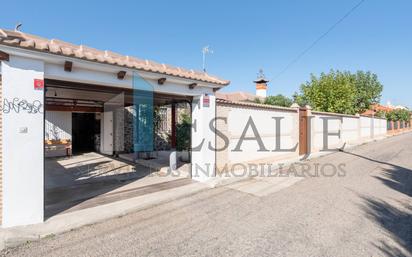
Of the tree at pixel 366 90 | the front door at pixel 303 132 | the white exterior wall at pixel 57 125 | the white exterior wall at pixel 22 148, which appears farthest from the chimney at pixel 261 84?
the white exterior wall at pixel 22 148

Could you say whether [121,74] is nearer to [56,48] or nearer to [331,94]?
[56,48]

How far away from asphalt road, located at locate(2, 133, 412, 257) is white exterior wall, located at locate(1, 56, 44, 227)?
0.75 m

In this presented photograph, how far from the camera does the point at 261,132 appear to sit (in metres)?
10.4

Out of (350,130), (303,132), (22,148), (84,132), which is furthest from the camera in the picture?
(350,130)

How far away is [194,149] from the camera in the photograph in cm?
736

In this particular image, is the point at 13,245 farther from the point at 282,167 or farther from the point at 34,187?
the point at 282,167

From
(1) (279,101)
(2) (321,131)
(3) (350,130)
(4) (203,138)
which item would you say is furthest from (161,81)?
(1) (279,101)

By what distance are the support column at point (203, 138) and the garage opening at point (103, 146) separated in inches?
17.3

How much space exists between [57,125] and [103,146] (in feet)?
8.38

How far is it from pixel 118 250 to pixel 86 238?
737 millimetres

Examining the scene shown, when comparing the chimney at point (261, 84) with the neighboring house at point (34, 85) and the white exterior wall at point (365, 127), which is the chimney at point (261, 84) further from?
the neighboring house at point (34, 85)

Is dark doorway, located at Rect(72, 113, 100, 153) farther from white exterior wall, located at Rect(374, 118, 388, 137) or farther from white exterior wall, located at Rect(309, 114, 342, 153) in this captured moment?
white exterior wall, located at Rect(374, 118, 388, 137)

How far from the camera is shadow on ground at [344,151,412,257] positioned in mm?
3381

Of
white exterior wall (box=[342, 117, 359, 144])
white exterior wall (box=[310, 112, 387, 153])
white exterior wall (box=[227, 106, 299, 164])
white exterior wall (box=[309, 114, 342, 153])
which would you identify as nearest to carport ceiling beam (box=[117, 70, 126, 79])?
white exterior wall (box=[227, 106, 299, 164])
